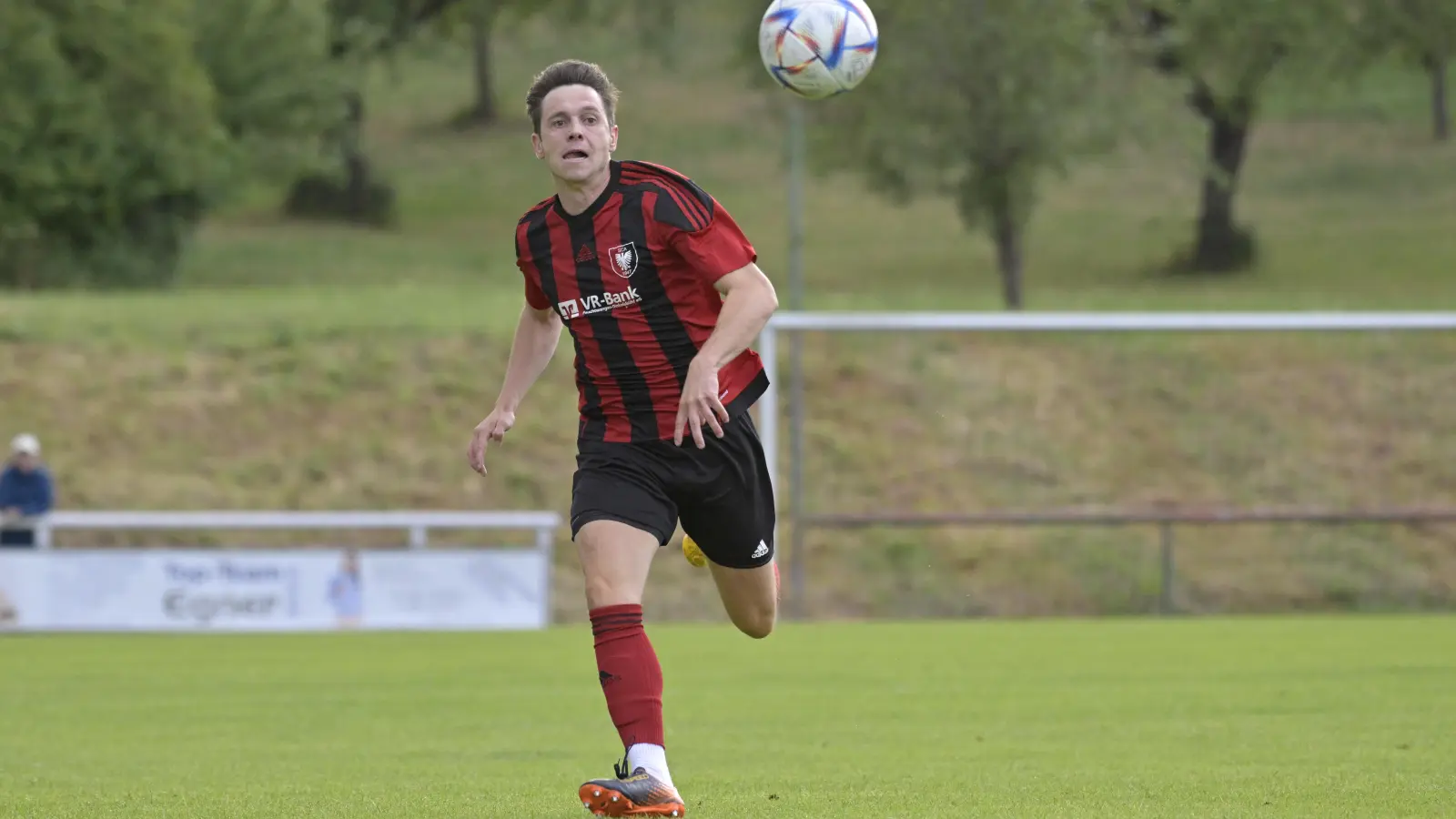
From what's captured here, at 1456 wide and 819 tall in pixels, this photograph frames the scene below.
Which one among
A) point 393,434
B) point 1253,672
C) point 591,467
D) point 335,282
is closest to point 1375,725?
point 1253,672

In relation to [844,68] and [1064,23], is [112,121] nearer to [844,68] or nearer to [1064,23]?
[1064,23]

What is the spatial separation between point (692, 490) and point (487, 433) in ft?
2.49

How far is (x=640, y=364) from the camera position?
5.90 meters

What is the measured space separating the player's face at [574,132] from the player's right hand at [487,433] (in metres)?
0.87

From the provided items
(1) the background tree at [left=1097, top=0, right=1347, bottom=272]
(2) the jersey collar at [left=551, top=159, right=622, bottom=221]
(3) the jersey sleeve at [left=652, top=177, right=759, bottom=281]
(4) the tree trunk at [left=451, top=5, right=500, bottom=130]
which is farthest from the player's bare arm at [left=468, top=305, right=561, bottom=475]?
(4) the tree trunk at [left=451, top=5, right=500, bottom=130]

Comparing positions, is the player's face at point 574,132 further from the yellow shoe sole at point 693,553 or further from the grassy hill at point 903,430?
Answer: the grassy hill at point 903,430

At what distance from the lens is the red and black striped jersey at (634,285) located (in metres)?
5.82

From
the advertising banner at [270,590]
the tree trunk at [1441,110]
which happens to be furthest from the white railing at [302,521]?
the tree trunk at [1441,110]

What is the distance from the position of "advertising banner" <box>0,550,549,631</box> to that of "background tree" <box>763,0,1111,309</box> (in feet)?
29.1

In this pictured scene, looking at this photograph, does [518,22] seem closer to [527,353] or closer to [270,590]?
[270,590]

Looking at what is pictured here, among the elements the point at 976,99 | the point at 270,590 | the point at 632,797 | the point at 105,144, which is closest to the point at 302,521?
the point at 270,590

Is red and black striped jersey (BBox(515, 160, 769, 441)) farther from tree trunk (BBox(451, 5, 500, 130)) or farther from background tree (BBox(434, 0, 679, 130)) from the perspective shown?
tree trunk (BBox(451, 5, 500, 130))

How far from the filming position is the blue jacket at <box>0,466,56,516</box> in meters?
18.0

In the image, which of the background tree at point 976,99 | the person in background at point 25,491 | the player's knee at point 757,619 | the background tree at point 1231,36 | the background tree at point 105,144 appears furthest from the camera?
the background tree at point 105,144
